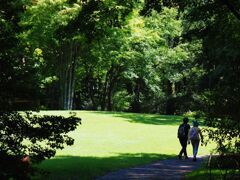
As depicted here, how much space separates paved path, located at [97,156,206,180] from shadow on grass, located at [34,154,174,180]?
55cm

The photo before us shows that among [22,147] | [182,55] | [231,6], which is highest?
[182,55]

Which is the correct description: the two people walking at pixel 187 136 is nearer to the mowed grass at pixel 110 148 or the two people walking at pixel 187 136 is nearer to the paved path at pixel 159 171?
the paved path at pixel 159 171

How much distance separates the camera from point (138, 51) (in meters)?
55.9

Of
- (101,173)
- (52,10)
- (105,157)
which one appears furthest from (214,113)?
(52,10)

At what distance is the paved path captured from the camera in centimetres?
1450

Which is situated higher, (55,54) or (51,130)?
(55,54)

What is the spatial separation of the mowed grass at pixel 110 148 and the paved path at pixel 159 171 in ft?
2.00

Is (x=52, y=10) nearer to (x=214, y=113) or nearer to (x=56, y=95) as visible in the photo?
(x=56, y=95)

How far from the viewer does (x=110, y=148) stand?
23812mm

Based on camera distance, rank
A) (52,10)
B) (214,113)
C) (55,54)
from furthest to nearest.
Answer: (55,54)
(52,10)
(214,113)

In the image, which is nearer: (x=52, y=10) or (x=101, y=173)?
(x=101, y=173)

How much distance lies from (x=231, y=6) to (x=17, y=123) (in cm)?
950

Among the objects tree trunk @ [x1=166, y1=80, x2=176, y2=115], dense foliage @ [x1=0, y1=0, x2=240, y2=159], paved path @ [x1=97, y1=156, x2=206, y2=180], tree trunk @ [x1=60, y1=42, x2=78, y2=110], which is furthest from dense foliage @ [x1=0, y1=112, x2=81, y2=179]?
tree trunk @ [x1=166, y1=80, x2=176, y2=115]

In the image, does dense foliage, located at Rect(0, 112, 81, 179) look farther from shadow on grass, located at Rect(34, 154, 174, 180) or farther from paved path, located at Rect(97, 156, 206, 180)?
paved path, located at Rect(97, 156, 206, 180)
